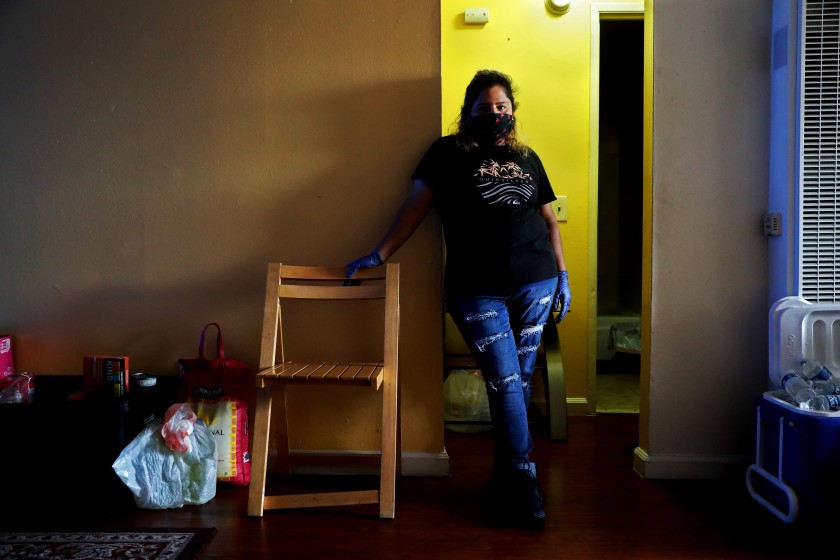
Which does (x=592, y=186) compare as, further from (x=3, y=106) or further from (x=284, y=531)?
(x=3, y=106)

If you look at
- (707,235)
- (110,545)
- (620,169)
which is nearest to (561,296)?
(707,235)

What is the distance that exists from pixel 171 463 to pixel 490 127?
146 cm

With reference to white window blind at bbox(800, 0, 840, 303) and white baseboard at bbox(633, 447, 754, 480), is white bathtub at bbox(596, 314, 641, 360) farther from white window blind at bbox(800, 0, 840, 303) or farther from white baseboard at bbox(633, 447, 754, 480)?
white window blind at bbox(800, 0, 840, 303)

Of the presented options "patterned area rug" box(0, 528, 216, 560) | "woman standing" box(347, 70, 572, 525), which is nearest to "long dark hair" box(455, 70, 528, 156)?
"woman standing" box(347, 70, 572, 525)

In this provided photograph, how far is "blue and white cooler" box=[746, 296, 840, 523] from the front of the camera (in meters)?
1.67

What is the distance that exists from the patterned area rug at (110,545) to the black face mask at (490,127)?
1.44 meters

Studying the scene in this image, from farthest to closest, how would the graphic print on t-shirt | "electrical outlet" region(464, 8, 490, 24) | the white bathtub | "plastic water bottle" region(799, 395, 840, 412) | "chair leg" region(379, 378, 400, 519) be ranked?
1. the white bathtub
2. "electrical outlet" region(464, 8, 490, 24)
3. the graphic print on t-shirt
4. "chair leg" region(379, 378, 400, 519)
5. "plastic water bottle" region(799, 395, 840, 412)

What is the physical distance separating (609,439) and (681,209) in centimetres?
106

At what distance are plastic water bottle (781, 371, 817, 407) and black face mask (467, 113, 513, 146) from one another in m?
1.14

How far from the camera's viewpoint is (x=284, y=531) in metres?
1.75

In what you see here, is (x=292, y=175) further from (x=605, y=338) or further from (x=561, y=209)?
(x=605, y=338)

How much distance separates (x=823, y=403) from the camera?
1.73m

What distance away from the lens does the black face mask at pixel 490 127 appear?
6.43 feet

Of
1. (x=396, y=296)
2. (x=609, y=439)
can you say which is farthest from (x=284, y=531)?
(x=609, y=439)
